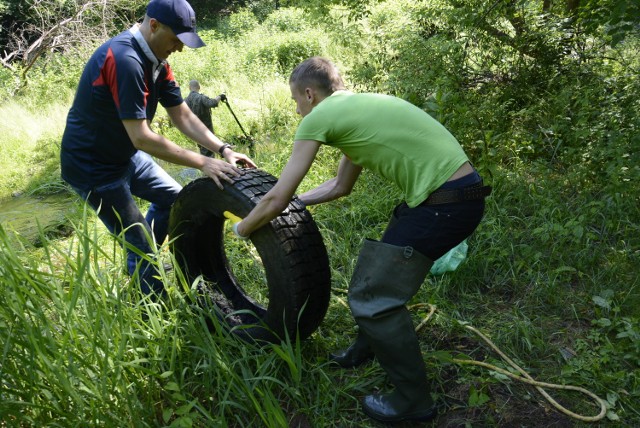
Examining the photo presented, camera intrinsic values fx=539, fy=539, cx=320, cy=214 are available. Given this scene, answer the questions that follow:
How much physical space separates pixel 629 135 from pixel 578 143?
1.79ft

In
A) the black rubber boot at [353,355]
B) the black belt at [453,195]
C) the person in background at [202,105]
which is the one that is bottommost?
the black rubber boot at [353,355]

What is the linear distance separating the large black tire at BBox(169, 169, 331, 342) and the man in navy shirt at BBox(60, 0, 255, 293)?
131mm

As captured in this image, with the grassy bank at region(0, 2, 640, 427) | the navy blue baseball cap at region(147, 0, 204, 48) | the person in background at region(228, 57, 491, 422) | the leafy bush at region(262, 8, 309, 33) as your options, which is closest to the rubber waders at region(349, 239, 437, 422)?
the person in background at region(228, 57, 491, 422)

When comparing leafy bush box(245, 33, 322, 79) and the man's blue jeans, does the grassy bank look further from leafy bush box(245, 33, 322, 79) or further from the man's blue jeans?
leafy bush box(245, 33, 322, 79)

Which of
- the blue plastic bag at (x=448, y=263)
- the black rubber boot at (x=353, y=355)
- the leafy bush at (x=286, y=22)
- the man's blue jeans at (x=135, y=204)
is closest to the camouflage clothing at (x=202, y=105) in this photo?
the man's blue jeans at (x=135, y=204)

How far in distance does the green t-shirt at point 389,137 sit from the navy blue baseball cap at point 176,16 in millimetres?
1071

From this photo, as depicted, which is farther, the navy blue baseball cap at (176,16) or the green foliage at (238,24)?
the green foliage at (238,24)

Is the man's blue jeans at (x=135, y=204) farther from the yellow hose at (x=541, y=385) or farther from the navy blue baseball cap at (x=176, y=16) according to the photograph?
the yellow hose at (x=541, y=385)

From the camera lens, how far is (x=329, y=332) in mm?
3230

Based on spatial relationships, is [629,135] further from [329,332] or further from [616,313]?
[329,332]

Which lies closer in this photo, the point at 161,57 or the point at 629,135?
the point at 161,57

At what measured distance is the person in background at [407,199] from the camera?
2377mm

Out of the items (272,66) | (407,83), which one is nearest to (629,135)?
(407,83)

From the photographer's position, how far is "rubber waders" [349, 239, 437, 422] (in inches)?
93.7
